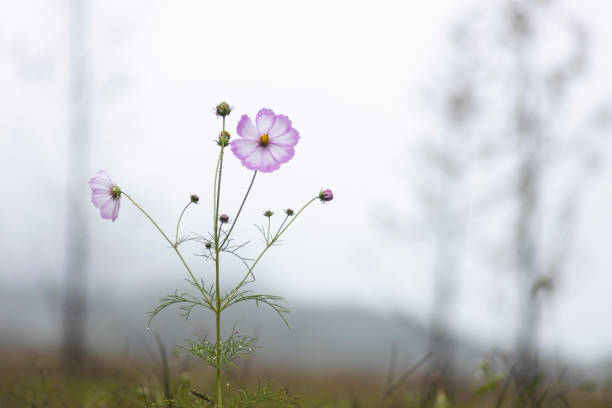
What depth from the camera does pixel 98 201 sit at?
1913 millimetres

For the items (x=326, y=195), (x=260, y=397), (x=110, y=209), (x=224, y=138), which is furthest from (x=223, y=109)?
(x=260, y=397)

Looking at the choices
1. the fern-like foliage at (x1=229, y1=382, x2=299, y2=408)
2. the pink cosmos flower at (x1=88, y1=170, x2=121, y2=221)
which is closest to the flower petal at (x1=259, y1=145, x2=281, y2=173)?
the pink cosmos flower at (x1=88, y1=170, x2=121, y2=221)

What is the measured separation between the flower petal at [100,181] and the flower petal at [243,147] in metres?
0.47

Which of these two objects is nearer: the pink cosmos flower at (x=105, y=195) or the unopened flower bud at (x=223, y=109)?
the unopened flower bud at (x=223, y=109)

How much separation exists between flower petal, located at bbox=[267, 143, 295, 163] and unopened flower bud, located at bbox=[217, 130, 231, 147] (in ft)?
0.44

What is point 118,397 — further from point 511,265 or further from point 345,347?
point 345,347

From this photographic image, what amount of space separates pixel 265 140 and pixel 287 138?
0.24 ft

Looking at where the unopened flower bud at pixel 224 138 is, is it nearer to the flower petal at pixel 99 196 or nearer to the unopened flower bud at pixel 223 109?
the unopened flower bud at pixel 223 109

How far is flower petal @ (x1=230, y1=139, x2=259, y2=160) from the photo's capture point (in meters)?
1.80

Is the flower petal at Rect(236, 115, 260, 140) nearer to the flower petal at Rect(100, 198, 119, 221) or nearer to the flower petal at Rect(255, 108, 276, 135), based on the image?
the flower petal at Rect(255, 108, 276, 135)

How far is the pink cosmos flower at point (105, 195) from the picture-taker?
1900 mm

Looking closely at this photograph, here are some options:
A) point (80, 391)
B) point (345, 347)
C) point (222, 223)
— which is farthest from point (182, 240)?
point (345, 347)

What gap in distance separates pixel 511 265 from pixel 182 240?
36.0 ft

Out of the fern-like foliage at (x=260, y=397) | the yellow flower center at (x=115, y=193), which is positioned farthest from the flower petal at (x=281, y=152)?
the fern-like foliage at (x=260, y=397)
